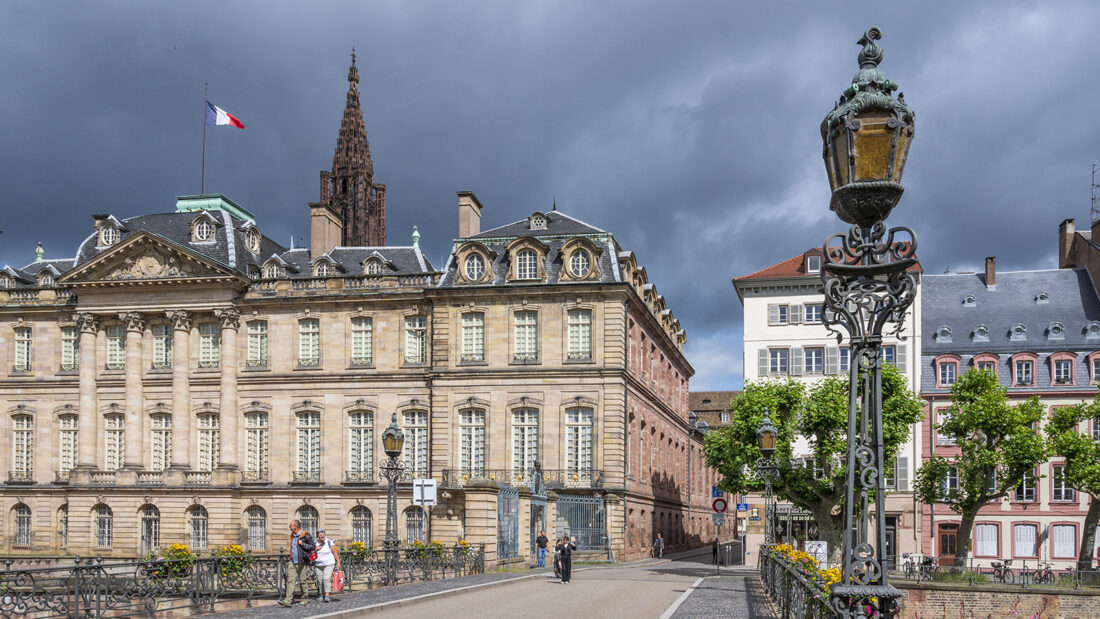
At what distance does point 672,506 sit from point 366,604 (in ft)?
139

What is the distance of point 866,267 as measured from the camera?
7.66 metres

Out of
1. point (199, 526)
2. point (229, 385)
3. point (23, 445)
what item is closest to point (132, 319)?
point (229, 385)

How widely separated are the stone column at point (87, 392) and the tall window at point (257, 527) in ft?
26.8

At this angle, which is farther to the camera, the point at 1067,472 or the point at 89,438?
the point at 89,438

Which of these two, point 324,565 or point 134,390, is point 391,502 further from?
point 134,390

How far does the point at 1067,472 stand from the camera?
131 feet

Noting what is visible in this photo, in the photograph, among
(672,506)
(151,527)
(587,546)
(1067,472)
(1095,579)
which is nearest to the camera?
(1095,579)

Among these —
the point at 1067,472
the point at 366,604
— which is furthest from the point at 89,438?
the point at 1067,472

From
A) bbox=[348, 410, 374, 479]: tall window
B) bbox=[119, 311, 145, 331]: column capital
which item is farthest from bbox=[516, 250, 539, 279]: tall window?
bbox=[119, 311, 145, 331]: column capital

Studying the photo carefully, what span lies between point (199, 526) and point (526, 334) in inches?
681

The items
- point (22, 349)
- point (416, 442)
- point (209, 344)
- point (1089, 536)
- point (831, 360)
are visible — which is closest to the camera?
point (1089, 536)

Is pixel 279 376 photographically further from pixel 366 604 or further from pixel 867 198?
pixel 867 198

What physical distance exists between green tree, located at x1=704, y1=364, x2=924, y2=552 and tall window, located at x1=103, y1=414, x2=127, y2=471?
27840mm

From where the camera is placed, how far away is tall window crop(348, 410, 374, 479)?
4778cm
